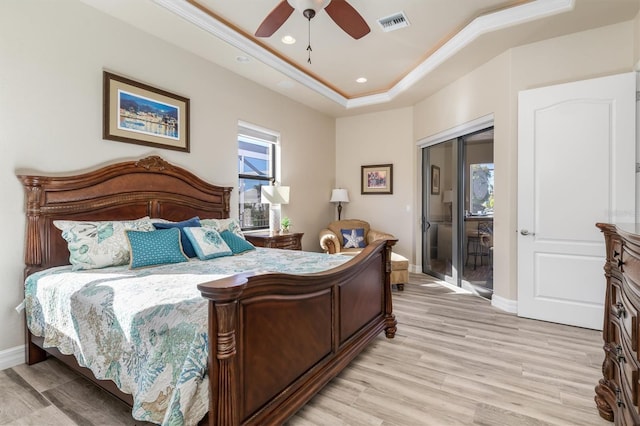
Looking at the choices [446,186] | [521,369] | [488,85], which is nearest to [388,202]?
[446,186]

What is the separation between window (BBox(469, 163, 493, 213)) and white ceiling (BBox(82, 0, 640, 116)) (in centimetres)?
125

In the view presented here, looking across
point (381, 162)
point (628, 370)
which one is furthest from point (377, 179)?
point (628, 370)

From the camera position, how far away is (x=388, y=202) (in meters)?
5.68

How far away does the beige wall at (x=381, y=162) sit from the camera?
17.9ft

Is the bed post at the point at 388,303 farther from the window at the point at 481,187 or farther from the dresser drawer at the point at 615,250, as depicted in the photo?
the window at the point at 481,187

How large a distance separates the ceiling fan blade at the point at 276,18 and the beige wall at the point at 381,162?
3.45 meters

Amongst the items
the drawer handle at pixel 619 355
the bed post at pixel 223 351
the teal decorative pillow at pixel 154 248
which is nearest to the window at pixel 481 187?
A: the drawer handle at pixel 619 355

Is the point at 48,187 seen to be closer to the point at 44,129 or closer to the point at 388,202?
the point at 44,129

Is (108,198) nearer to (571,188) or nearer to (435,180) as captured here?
(571,188)

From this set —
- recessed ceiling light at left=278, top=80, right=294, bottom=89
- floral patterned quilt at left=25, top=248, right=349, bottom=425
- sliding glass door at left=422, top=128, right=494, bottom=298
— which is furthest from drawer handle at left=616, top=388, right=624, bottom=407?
recessed ceiling light at left=278, top=80, right=294, bottom=89

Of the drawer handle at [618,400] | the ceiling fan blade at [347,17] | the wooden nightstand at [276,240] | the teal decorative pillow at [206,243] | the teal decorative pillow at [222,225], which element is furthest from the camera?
the wooden nightstand at [276,240]

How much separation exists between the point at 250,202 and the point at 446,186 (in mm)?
2941

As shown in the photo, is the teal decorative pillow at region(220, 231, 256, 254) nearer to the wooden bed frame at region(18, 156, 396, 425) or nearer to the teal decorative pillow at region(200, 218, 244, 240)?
the teal decorative pillow at region(200, 218, 244, 240)

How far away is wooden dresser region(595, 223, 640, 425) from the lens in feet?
3.97
